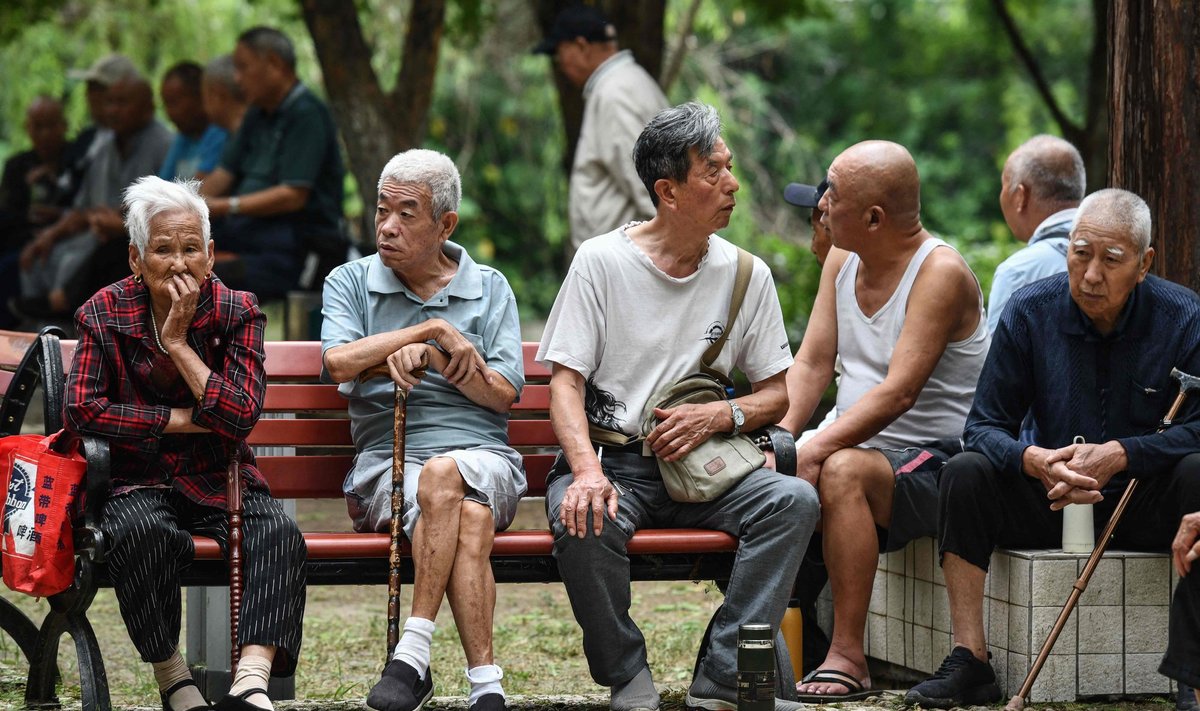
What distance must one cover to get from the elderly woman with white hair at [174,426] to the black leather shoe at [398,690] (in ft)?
0.98

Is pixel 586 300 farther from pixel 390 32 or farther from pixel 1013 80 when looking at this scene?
pixel 1013 80

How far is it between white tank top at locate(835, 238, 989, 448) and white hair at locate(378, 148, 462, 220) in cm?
139

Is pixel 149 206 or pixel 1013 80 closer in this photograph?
pixel 149 206

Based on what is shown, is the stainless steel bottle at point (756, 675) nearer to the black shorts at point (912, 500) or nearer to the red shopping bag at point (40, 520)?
the black shorts at point (912, 500)

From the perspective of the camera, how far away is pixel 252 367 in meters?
4.36

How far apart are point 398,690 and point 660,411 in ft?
Answer: 3.57

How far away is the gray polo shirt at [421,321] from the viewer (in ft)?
15.1

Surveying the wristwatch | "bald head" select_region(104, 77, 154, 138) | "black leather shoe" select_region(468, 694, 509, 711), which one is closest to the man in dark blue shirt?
the wristwatch

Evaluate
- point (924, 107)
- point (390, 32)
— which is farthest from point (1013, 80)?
point (390, 32)

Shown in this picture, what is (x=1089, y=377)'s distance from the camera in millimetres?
4613

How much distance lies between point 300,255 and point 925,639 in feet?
15.5

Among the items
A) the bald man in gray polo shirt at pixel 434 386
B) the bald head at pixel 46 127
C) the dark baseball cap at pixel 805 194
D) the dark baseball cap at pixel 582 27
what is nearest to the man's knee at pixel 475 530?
the bald man in gray polo shirt at pixel 434 386

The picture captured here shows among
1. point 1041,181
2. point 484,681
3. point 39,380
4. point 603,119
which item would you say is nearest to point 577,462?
point 484,681

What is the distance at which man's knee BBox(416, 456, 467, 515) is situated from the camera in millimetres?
4242
